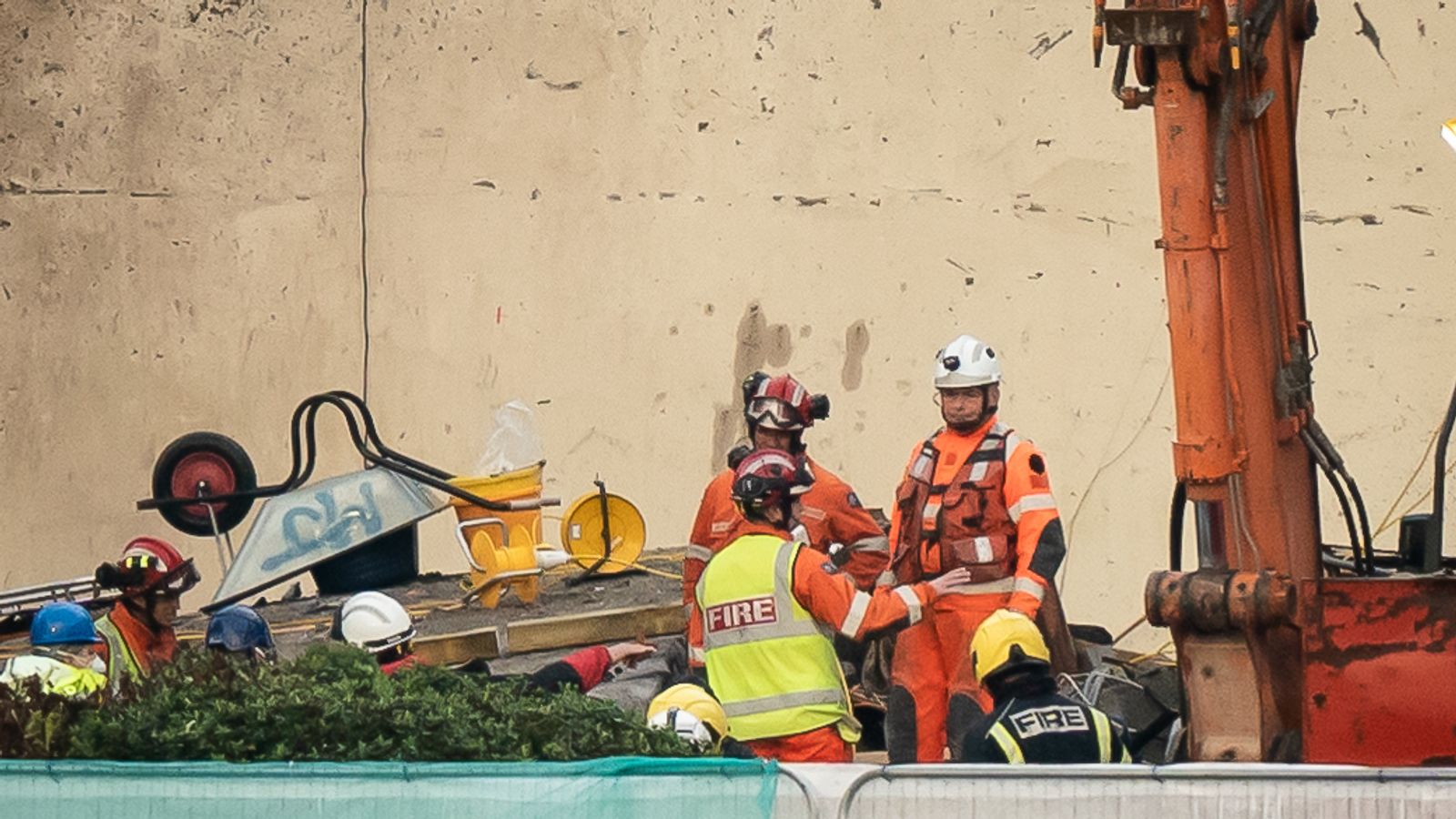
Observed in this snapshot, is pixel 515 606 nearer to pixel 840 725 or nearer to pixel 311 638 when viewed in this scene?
pixel 311 638

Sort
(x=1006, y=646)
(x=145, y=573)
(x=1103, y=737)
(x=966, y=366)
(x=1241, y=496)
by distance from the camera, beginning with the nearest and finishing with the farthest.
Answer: (x=1103, y=737) → (x=1006, y=646) → (x=1241, y=496) → (x=966, y=366) → (x=145, y=573)

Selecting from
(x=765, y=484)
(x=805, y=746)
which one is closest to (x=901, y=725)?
(x=805, y=746)

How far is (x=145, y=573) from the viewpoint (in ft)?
30.9

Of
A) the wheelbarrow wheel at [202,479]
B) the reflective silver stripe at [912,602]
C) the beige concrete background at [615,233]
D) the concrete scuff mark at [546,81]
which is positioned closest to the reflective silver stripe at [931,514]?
the reflective silver stripe at [912,602]

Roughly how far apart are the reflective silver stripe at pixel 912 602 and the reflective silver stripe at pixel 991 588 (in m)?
0.73

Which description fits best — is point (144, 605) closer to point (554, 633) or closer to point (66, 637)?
point (66, 637)

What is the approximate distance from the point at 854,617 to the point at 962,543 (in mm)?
1115

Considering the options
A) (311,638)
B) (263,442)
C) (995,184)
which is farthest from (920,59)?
(311,638)

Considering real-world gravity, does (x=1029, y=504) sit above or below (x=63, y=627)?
above

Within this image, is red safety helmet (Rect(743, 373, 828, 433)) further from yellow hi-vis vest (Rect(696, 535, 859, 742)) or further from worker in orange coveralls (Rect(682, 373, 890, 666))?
yellow hi-vis vest (Rect(696, 535, 859, 742))

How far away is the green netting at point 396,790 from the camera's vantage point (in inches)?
221

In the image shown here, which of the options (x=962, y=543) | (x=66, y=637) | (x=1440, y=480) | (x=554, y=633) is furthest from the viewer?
(x=554, y=633)

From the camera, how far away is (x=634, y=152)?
1449 cm

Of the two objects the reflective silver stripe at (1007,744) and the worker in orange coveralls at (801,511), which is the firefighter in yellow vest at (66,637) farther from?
the reflective silver stripe at (1007,744)
